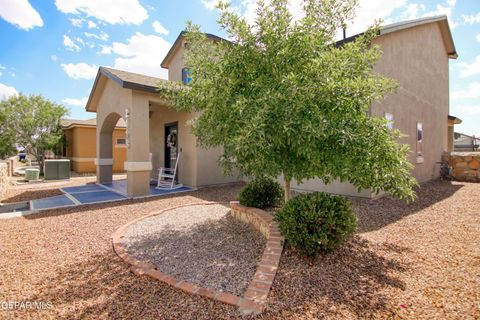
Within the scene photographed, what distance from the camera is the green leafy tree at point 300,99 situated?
2.97 metres

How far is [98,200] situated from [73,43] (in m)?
8.41

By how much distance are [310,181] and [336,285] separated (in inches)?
235

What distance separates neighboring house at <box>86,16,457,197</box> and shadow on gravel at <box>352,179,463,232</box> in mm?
655

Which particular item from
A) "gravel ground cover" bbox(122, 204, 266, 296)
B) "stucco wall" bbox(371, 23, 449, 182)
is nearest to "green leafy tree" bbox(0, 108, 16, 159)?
"gravel ground cover" bbox(122, 204, 266, 296)

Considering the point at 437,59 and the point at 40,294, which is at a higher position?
the point at 437,59

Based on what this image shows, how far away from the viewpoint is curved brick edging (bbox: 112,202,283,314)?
2473mm

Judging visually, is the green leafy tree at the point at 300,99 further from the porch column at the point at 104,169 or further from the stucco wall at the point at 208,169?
the porch column at the point at 104,169

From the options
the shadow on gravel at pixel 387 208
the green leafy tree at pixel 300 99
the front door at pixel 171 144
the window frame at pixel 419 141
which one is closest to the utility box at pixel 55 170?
the front door at pixel 171 144

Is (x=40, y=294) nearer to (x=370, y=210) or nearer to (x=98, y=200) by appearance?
(x=98, y=200)

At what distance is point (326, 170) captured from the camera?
3.34 metres

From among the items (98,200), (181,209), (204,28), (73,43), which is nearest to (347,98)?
(204,28)

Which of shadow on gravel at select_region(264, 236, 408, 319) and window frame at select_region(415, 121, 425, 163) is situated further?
window frame at select_region(415, 121, 425, 163)

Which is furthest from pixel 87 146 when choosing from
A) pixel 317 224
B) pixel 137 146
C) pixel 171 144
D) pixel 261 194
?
pixel 317 224

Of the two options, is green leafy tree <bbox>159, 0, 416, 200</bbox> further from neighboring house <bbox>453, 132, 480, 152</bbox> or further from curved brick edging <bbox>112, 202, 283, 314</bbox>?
neighboring house <bbox>453, 132, 480, 152</bbox>
